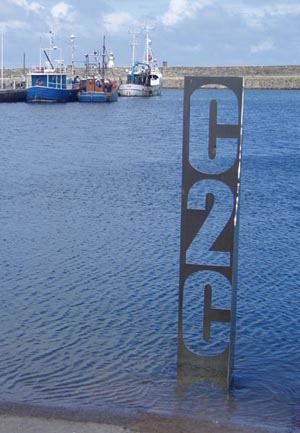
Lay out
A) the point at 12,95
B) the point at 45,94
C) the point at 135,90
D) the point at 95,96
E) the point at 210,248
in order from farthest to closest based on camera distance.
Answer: the point at 135,90
the point at 12,95
the point at 95,96
the point at 45,94
the point at 210,248

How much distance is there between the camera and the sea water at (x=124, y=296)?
9.04m

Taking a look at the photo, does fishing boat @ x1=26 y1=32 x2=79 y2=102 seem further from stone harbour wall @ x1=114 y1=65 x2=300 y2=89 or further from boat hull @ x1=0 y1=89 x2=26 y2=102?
stone harbour wall @ x1=114 y1=65 x2=300 y2=89

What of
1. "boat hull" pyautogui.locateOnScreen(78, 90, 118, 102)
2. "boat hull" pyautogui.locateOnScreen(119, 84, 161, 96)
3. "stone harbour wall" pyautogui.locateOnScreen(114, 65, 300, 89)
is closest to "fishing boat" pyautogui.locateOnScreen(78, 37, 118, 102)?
"boat hull" pyautogui.locateOnScreen(78, 90, 118, 102)

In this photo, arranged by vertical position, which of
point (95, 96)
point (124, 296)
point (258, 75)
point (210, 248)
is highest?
point (210, 248)

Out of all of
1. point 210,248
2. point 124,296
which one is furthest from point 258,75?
point 210,248

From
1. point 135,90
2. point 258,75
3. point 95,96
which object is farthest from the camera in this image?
point 258,75

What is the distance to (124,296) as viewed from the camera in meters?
13.0

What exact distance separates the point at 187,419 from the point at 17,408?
62.5 inches

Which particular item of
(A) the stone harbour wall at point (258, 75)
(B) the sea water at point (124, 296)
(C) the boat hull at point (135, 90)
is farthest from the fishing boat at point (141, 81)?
(B) the sea water at point (124, 296)

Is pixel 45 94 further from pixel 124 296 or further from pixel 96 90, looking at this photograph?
pixel 124 296

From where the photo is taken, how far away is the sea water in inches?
356

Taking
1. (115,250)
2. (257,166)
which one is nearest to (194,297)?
(115,250)

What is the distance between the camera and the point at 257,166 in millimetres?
33062

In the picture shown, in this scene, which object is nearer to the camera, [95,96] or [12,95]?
[95,96]
